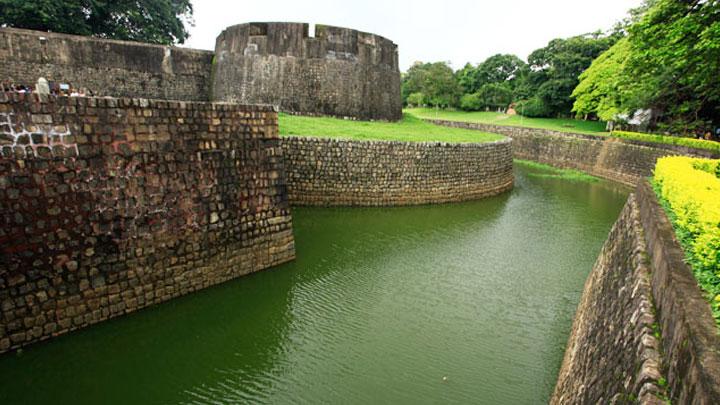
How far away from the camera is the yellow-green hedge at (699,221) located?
2.43 metres

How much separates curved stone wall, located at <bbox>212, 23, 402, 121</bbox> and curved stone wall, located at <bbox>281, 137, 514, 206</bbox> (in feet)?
16.9

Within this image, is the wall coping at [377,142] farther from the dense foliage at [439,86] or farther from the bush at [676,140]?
the dense foliage at [439,86]

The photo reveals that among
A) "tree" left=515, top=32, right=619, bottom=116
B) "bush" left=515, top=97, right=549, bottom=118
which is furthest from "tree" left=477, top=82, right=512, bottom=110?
"bush" left=515, top=97, right=549, bottom=118

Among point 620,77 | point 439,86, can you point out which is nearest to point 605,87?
point 620,77

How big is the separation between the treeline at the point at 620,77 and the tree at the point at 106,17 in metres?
22.3

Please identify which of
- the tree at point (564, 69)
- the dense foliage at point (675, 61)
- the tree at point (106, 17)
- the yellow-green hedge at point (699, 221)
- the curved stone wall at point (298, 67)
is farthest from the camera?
the tree at point (564, 69)

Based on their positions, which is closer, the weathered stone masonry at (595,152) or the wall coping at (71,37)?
the wall coping at (71,37)

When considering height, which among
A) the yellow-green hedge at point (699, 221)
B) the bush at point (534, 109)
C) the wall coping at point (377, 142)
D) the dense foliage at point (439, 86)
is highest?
the dense foliage at point (439, 86)

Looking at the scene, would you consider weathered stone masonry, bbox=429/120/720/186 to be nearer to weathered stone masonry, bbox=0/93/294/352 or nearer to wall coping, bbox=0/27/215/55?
weathered stone masonry, bbox=0/93/294/352

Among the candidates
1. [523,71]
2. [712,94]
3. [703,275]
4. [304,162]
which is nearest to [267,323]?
[703,275]

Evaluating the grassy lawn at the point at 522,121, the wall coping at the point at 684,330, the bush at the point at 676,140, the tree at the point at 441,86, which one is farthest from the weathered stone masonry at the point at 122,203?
the tree at the point at 441,86

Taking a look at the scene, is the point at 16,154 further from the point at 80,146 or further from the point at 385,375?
the point at 385,375

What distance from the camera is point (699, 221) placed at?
10.3ft

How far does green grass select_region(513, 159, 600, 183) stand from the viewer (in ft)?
61.3
